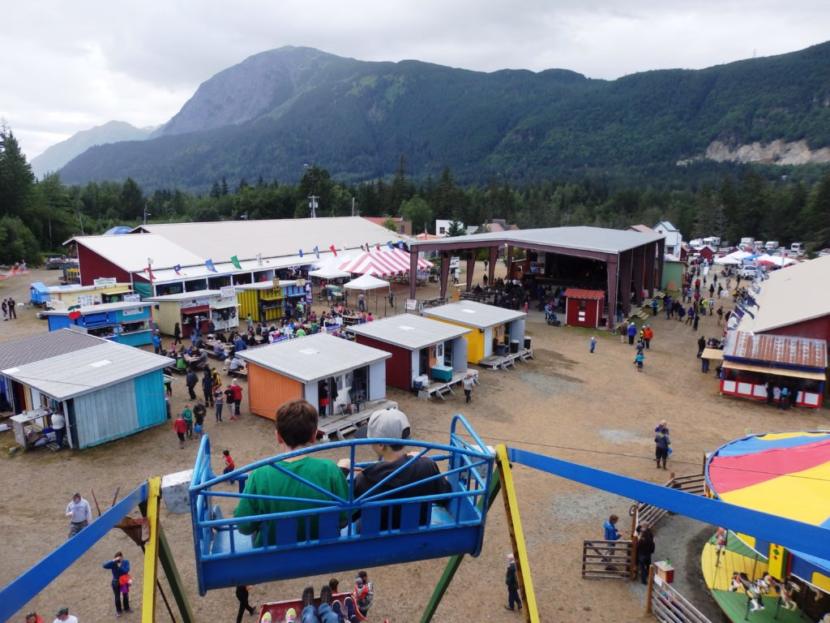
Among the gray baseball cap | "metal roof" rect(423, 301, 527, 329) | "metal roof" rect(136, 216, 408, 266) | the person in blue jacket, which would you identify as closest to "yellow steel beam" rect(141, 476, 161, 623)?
the gray baseball cap

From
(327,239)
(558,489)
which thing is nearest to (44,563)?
(558,489)

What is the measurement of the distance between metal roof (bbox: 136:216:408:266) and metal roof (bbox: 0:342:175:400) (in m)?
17.8

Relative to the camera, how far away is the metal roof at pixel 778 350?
754 inches

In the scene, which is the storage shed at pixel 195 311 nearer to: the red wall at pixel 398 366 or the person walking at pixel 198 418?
the red wall at pixel 398 366

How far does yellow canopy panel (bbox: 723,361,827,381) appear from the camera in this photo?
18.6m

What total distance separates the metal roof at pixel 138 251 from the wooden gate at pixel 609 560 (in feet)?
92.3

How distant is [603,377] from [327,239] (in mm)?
29110

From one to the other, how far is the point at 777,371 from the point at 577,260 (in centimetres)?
2268

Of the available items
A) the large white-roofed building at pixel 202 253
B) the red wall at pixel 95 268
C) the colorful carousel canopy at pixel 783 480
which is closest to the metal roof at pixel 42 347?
the large white-roofed building at pixel 202 253

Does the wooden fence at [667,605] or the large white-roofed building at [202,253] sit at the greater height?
the large white-roofed building at [202,253]

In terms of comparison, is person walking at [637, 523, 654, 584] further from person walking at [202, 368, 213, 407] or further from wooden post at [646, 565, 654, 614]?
person walking at [202, 368, 213, 407]

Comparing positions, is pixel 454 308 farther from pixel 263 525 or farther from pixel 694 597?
pixel 263 525

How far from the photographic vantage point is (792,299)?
25.8 meters

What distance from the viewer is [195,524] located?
387 centimetres
